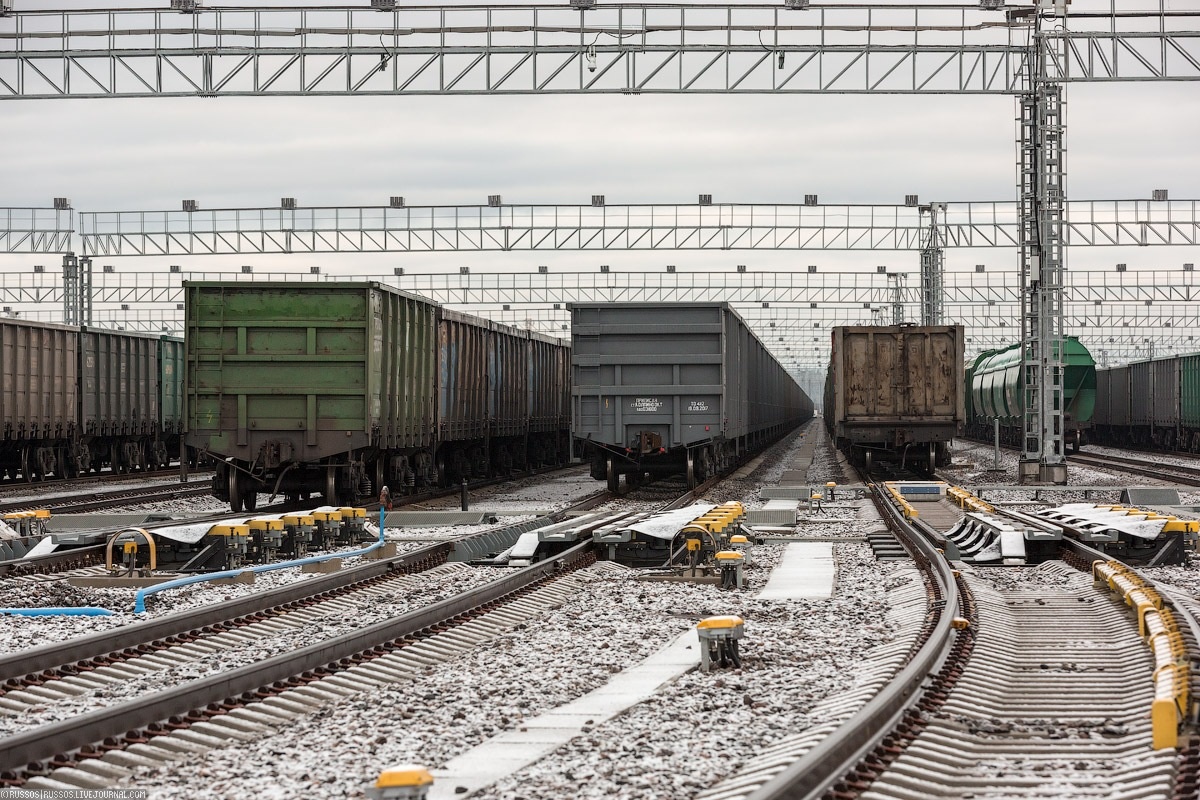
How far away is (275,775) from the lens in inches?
224

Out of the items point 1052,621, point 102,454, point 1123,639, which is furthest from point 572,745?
point 102,454

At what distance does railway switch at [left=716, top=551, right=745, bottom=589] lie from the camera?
A: 11727 mm

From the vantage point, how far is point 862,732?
577 cm

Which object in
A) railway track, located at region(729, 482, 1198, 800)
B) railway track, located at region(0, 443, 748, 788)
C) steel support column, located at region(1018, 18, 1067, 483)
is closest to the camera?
railway track, located at region(729, 482, 1198, 800)

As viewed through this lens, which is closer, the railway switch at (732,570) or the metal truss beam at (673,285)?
the railway switch at (732,570)

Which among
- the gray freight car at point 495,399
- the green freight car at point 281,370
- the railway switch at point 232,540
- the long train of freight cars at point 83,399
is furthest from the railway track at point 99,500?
the railway switch at point 232,540

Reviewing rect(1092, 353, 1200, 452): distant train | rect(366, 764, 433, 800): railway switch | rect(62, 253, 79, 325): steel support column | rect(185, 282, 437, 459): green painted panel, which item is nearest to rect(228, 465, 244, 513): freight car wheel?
rect(185, 282, 437, 459): green painted panel

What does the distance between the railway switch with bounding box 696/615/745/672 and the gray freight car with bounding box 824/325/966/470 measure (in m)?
22.1

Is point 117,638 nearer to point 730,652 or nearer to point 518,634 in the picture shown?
point 518,634

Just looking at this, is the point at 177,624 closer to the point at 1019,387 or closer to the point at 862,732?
the point at 862,732

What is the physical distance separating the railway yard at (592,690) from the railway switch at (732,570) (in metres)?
0.11

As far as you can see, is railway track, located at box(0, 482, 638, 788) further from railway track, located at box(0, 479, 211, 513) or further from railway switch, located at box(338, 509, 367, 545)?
railway track, located at box(0, 479, 211, 513)

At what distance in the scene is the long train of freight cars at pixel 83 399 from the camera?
98.2ft

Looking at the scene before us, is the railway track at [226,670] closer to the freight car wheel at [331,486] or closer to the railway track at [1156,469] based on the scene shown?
the freight car wheel at [331,486]
